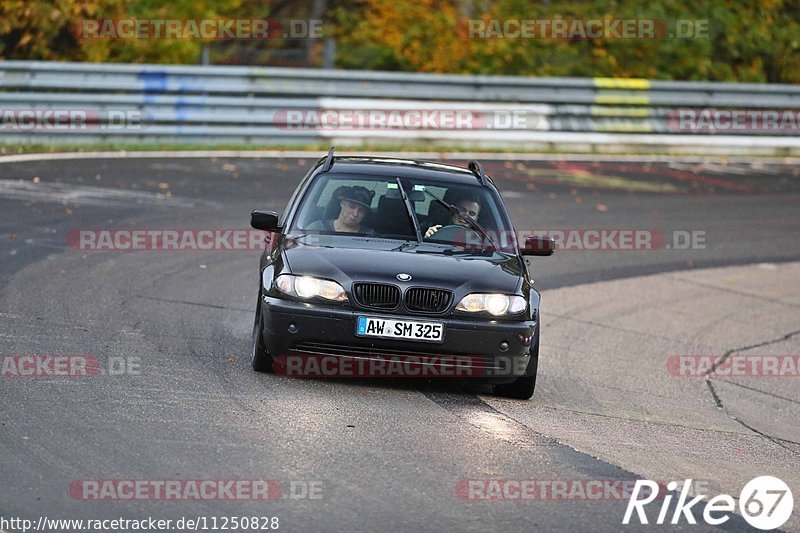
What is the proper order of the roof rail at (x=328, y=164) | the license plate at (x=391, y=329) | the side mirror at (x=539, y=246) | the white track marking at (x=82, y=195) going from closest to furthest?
the license plate at (x=391, y=329) → the side mirror at (x=539, y=246) → the roof rail at (x=328, y=164) → the white track marking at (x=82, y=195)

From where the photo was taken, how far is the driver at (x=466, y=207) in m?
10.3

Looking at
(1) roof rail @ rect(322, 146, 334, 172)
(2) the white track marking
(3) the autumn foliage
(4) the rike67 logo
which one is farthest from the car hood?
(3) the autumn foliage

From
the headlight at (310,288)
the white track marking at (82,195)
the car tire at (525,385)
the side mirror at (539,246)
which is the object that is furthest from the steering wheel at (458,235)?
the white track marking at (82,195)

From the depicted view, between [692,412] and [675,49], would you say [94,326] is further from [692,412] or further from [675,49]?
[675,49]

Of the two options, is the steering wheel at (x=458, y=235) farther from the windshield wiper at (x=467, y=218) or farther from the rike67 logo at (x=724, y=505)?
the rike67 logo at (x=724, y=505)

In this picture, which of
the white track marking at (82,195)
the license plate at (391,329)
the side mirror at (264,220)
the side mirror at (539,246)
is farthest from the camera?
the white track marking at (82,195)

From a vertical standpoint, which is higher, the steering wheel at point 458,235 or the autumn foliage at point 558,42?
the autumn foliage at point 558,42

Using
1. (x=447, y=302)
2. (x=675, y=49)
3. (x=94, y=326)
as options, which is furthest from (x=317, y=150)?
(x=447, y=302)

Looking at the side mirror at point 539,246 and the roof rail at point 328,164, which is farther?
the roof rail at point 328,164

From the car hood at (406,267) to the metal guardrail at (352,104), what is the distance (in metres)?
12.4

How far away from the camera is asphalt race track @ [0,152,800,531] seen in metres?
6.61

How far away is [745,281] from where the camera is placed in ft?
52.7

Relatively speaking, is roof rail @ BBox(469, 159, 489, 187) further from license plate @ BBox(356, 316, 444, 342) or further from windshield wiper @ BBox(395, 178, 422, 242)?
license plate @ BBox(356, 316, 444, 342)

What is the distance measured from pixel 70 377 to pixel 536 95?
17.6 metres
